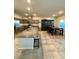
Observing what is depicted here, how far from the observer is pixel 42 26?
20438 mm
